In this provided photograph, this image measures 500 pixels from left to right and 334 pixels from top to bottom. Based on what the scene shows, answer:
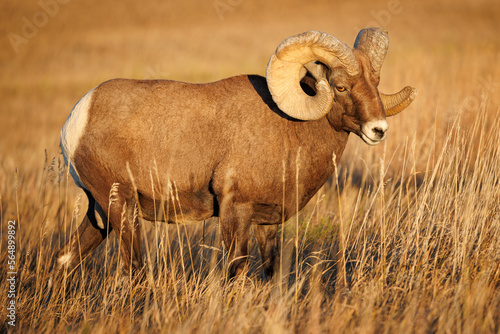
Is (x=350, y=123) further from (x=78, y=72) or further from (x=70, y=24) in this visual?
(x=70, y=24)

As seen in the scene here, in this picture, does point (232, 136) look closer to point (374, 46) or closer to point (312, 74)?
point (312, 74)

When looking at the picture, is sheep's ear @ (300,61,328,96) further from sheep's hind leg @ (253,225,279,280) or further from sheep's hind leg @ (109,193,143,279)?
sheep's hind leg @ (109,193,143,279)

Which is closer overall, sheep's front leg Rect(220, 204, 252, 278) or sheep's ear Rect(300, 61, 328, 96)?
sheep's front leg Rect(220, 204, 252, 278)

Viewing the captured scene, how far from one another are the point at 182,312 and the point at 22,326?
155 centimetres

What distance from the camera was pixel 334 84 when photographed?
4465mm

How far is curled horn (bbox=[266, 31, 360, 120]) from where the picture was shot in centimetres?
432

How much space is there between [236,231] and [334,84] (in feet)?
5.43

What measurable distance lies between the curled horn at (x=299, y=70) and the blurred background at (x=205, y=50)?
61.2 inches

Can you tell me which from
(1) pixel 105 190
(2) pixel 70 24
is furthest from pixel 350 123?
(2) pixel 70 24

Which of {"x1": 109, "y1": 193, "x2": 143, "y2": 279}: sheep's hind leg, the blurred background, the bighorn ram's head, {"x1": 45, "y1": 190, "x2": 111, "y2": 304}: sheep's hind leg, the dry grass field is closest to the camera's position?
the dry grass field

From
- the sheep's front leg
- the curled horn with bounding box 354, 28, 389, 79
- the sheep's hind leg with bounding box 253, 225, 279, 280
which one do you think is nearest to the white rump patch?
the sheep's front leg

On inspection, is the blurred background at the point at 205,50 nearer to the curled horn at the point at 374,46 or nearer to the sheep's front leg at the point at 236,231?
the curled horn at the point at 374,46

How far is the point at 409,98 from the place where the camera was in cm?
466

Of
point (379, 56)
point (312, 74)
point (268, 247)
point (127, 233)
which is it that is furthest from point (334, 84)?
point (127, 233)
